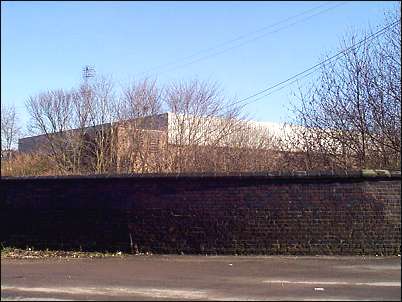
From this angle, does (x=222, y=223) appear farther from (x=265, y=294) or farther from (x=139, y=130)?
(x=139, y=130)

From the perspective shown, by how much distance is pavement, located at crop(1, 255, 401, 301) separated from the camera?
344 inches

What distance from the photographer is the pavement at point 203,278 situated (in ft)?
28.7

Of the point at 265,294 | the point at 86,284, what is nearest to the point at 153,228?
the point at 86,284

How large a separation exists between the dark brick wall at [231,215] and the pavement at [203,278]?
44cm

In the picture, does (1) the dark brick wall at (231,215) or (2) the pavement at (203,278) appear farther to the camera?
(1) the dark brick wall at (231,215)

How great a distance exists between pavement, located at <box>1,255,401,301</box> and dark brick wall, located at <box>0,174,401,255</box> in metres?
0.44

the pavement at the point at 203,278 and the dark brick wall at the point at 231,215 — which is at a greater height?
the dark brick wall at the point at 231,215

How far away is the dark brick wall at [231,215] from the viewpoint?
12.8m

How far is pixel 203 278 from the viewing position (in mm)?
10164

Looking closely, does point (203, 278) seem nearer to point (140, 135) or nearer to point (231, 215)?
point (231, 215)

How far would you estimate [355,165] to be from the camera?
17.6 meters

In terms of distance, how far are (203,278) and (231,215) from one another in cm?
298

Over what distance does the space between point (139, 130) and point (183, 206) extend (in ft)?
37.1

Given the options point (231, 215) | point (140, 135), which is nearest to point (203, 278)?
point (231, 215)
